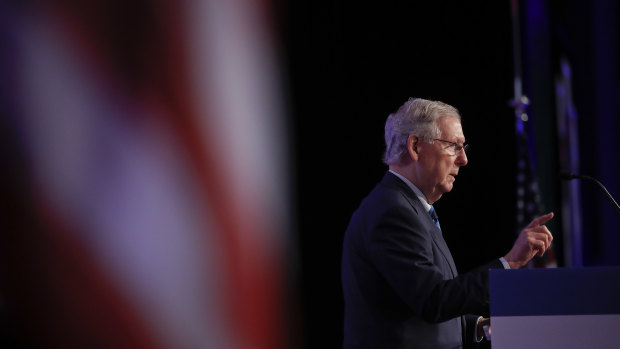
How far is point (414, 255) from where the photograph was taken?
1.78m

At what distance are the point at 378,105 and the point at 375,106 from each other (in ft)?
0.06

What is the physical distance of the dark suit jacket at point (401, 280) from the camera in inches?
67.2

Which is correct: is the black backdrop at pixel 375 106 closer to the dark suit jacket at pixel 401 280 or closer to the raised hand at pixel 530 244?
the dark suit jacket at pixel 401 280

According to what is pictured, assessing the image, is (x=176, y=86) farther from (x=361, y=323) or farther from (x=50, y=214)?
(x=361, y=323)

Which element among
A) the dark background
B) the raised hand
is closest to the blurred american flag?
the dark background

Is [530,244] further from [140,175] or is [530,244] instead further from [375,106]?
[375,106]

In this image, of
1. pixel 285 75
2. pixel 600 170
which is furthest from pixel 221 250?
pixel 600 170

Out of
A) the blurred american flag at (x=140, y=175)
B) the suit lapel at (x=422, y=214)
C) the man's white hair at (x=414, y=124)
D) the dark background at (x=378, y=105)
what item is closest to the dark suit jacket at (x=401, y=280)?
the suit lapel at (x=422, y=214)

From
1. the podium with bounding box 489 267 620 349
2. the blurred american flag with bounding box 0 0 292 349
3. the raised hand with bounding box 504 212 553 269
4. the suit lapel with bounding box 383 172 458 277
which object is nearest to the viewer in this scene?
the podium with bounding box 489 267 620 349

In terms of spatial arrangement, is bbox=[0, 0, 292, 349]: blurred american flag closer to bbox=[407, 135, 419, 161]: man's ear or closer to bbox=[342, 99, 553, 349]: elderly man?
bbox=[342, 99, 553, 349]: elderly man

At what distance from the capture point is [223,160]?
2922 millimetres

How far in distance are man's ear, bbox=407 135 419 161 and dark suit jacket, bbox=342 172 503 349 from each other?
8 cm

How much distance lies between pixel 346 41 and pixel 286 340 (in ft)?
5.15

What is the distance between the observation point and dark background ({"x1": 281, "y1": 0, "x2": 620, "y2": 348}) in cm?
351
